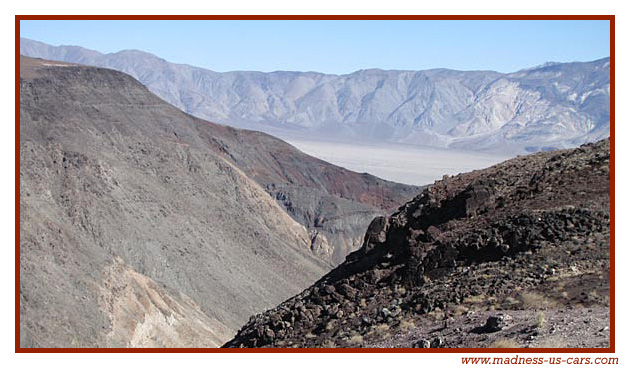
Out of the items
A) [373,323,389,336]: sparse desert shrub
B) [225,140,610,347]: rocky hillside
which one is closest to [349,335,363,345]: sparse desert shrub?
[225,140,610,347]: rocky hillside

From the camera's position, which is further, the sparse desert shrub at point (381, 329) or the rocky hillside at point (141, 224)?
the rocky hillside at point (141, 224)

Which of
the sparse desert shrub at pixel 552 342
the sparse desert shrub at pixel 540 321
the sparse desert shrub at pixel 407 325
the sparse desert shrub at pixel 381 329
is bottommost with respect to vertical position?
the sparse desert shrub at pixel 381 329

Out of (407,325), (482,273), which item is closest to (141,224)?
(482,273)

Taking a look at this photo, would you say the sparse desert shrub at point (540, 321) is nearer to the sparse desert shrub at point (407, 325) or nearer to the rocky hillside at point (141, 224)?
the sparse desert shrub at point (407, 325)

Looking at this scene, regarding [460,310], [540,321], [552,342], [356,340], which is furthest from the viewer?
[356,340]

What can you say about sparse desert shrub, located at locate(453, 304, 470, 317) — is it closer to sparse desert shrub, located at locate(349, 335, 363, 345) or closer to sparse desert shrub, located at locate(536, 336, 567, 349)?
A: sparse desert shrub, located at locate(349, 335, 363, 345)

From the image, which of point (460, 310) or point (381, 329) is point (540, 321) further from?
point (381, 329)

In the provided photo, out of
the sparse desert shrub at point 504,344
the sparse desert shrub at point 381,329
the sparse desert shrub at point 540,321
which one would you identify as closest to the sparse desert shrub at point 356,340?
the sparse desert shrub at point 381,329
